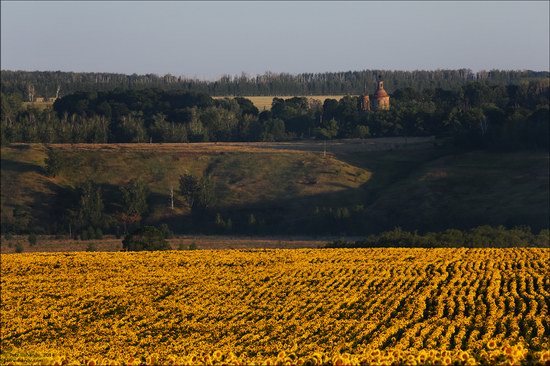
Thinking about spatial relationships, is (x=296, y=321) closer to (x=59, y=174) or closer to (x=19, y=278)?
(x=19, y=278)

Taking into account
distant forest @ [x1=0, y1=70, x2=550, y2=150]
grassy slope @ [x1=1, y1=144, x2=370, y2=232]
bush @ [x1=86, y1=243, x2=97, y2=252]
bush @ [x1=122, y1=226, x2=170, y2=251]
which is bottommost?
bush @ [x1=86, y1=243, x2=97, y2=252]

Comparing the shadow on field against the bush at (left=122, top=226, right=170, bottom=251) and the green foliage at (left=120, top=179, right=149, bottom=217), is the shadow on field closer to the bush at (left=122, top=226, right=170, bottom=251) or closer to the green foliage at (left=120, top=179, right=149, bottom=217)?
the green foliage at (left=120, top=179, right=149, bottom=217)

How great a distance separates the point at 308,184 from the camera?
384 ft

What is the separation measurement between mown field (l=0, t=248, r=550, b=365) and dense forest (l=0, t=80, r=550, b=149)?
70524 mm

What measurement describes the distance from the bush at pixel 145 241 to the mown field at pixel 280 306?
14342 mm

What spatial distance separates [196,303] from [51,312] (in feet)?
19.7

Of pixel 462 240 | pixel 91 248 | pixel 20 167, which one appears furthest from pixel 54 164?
pixel 462 240

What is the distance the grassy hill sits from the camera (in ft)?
335

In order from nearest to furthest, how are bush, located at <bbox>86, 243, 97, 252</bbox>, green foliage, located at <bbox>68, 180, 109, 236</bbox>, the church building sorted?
bush, located at <bbox>86, 243, 97, 252</bbox>
green foliage, located at <bbox>68, 180, 109, 236</bbox>
the church building

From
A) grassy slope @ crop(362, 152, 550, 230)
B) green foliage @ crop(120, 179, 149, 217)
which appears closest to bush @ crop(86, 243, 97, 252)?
green foliage @ crop(120, 179, 149, 217)

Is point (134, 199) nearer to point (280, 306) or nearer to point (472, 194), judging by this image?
point (472, 194)

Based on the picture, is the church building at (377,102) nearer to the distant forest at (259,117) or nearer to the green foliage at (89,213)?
the distant forest at (259,117)

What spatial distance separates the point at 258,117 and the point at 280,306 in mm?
129259

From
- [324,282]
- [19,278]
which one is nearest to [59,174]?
[19,278]
